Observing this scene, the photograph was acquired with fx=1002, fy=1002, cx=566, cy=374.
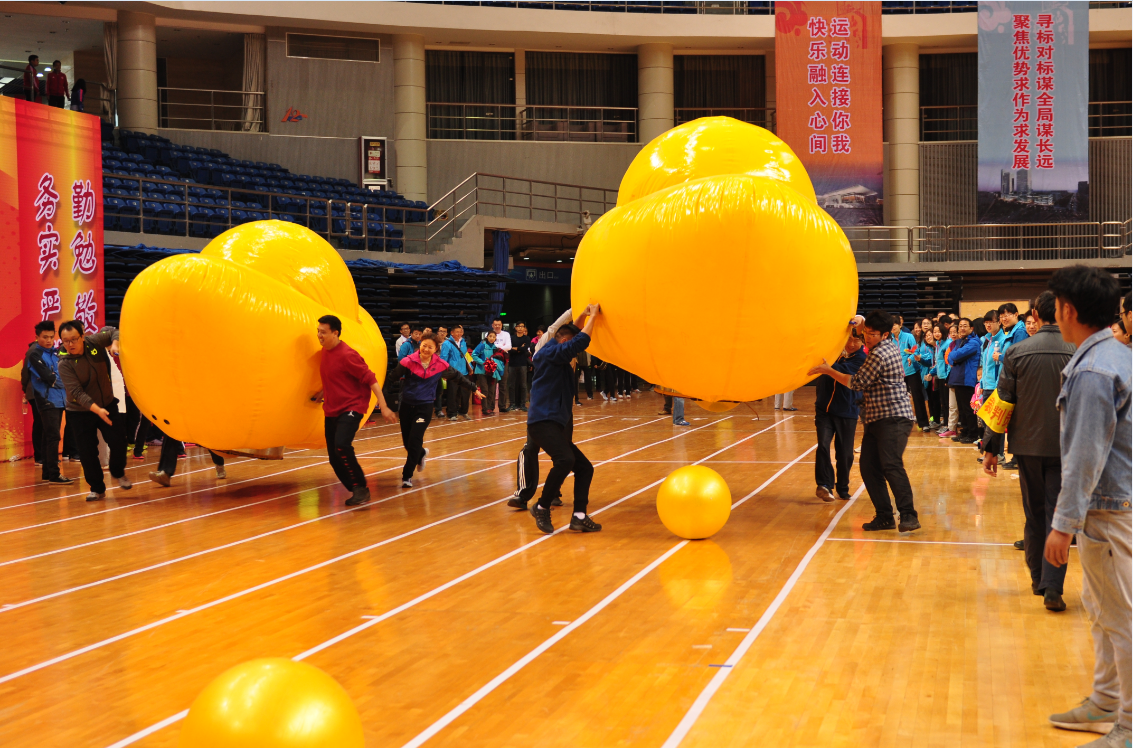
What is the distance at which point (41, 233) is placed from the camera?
13.0 m

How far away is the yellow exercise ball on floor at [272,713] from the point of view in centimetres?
321

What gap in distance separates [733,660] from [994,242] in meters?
23.1

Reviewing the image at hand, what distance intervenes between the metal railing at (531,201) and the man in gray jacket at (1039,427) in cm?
1895

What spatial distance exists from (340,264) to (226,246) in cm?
114

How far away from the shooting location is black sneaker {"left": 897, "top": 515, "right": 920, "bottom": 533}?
25.3 feet

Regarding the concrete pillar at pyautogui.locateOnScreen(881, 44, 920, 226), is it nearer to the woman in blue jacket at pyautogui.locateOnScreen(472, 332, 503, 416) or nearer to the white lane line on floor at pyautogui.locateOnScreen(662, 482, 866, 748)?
the woman in blue jacket at pyautogui.locateOnScreen(472, 332, 503, 416)

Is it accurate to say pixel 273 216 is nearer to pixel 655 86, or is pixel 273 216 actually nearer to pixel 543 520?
pixel 655 86

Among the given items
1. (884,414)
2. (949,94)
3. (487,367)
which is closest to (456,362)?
(487,367)

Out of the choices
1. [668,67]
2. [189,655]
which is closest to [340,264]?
[189,655]

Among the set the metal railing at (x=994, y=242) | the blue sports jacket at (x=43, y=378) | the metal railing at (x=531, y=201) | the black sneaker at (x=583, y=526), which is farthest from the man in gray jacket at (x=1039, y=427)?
the metal railing at (x=531, y=201)

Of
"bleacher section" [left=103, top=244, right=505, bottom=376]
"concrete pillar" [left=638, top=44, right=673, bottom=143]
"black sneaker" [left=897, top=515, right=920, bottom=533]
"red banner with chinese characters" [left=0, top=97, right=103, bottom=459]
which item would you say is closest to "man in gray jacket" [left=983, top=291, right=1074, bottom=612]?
"black sneaker" [left=897, top=515, right=920, bottom=533]

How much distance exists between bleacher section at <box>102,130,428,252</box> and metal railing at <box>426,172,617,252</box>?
1.91m

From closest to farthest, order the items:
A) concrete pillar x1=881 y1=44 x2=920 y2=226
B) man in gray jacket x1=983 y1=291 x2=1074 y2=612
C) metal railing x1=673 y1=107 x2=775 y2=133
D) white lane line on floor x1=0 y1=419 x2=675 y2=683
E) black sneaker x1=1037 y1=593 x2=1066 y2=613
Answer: white lane line on floor x1=0 y1=419 x2=675 y2=683
man in gray jacket x1=983 y1=291 x2=1074 y2=612
black sneaker x1=1037 y1=593 x2=1066 y2=613
concrete pillar x1=881 y1=44 x2=920 y2=226
metal railing x1=673 y1=107 x2=775 y2=133

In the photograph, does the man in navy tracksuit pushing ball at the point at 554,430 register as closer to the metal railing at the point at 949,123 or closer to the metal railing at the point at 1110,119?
the metal railing at the point at 949,123
